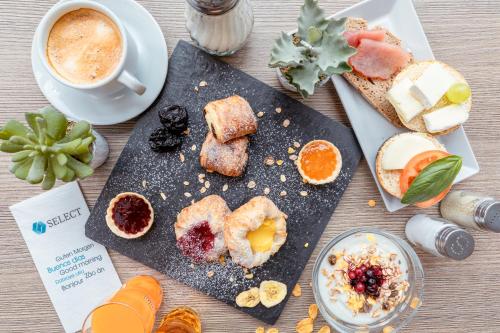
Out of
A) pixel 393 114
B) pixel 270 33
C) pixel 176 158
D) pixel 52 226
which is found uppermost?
pixel 270 33

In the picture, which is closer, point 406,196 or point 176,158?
point 406,196

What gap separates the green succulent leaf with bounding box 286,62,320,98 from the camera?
1588 mm

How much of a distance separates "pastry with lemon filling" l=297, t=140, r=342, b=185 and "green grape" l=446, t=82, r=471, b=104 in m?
0.43

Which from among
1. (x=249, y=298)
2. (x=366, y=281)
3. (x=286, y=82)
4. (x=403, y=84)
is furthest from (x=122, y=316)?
(x=403, y=84)

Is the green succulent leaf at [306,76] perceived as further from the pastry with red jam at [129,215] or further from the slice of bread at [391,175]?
the pastry with red jam at [129,215]

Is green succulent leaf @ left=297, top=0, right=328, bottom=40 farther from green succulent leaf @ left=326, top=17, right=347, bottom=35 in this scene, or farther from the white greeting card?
the white greeting card

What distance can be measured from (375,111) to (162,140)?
0.77 metres

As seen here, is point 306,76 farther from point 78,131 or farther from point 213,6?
point 78,131

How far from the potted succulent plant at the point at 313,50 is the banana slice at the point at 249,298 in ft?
2.43

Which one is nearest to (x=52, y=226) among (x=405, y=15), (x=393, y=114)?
(x=393, y=114)

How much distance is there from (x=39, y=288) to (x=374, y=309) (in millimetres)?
1201

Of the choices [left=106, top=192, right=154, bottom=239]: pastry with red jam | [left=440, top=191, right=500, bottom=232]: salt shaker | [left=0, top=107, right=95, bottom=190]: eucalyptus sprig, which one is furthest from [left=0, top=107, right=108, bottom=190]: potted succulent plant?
[left=440, top=191, right=500, bottom=232]: salt shaker

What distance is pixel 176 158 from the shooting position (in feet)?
5.94

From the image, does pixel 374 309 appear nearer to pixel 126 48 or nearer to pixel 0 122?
pixel 126 48
